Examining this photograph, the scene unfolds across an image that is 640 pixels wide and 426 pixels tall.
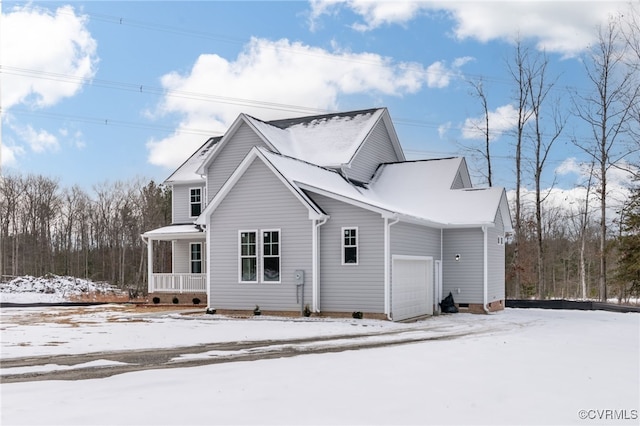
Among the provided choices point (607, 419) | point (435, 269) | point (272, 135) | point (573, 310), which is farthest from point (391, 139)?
point (607, 419)

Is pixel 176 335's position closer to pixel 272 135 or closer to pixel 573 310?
pixel 272 135

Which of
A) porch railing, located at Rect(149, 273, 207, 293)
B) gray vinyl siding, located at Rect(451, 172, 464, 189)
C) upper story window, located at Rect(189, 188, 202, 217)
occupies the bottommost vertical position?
porch railing, located at Rect(149, 273, 207, 293)

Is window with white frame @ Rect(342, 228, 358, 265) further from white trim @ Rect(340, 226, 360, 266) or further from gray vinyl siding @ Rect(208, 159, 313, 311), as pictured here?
gray vinyl siding @ Rect(208, 159, 313, 311)

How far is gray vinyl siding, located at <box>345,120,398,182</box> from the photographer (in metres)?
27.0

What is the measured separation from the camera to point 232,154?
1049 inches

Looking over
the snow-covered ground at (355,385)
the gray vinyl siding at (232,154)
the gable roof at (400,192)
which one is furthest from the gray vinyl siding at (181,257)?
the snow-covered ground at (355,385)

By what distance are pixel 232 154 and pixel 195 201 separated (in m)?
5.19

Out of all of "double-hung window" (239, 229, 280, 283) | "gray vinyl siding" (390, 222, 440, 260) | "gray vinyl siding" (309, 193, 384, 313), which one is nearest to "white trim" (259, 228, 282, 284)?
"double-hung window" (239, 229, 280, 283)

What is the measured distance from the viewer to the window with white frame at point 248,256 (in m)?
21.2

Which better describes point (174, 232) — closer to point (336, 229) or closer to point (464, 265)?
point (336, 229)

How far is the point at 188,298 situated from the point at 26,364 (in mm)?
15977

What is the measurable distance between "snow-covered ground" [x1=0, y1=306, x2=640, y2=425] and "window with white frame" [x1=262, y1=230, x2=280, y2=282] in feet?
16.3

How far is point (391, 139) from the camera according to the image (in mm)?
30578

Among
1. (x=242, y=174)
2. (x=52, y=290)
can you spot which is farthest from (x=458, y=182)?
(x=52, y=290)
